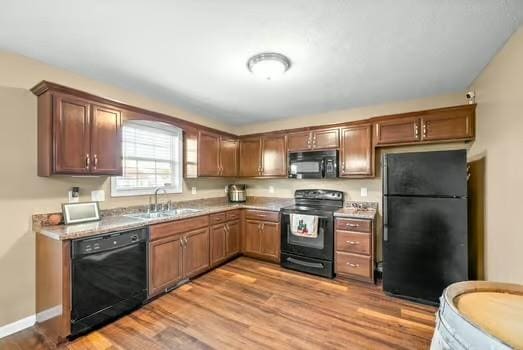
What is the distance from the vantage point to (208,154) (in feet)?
12.7

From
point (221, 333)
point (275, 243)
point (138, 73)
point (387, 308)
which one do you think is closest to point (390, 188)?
point (387, 308)

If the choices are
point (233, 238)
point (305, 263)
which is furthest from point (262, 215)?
point (305, 263)

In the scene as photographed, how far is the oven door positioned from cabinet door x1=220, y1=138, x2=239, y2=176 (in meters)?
1.32

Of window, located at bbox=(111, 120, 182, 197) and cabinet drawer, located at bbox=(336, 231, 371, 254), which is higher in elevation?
window, located at bbox=(111, 120, 182, 197)

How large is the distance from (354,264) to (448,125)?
6.80 ft

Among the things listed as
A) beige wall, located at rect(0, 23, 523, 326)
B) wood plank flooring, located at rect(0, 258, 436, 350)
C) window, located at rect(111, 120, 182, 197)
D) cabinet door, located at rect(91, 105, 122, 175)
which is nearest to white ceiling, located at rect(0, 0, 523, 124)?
beige wall, located at rect(0, 23, 523, 326)

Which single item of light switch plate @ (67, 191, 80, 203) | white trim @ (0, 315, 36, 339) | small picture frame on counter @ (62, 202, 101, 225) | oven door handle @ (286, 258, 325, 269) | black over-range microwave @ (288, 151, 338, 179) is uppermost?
black over-range microwave @ (288, 151, 338, 179)

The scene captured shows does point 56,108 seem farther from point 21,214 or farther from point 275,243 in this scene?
point 275,243

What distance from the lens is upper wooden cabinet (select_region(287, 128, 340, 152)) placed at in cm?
358

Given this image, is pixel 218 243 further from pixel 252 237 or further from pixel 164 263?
pixel 164 263

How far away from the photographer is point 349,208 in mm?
3607

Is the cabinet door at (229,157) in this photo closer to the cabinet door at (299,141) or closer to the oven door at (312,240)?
the cabinet door at (299,141)

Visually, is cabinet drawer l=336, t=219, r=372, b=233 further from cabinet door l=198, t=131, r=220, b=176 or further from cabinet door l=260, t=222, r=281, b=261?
cabinet door l=198, t=131, r=220, b=176

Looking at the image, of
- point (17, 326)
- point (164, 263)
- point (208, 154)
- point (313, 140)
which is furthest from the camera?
point (208, 154)
